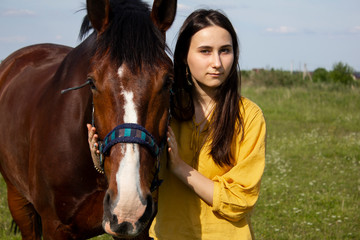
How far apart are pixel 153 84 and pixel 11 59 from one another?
293 cm

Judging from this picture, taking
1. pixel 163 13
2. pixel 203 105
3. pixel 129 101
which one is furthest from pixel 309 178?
pixel 129 101

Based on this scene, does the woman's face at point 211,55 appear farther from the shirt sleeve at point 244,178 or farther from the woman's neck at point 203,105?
the shirt sleeve at point 244,178

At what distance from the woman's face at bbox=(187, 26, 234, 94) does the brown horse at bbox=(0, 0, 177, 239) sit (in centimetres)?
21

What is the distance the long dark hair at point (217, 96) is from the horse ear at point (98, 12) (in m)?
0.48

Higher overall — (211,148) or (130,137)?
(130,137)

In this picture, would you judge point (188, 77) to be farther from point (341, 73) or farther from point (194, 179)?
point (341, 73)

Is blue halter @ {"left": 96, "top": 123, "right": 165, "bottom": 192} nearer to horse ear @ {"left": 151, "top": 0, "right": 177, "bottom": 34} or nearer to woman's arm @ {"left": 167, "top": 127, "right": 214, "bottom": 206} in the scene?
woman's arm @ {"left": 167, "top": 127, "right": 214, "bottom": 206}

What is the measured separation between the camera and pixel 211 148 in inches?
85.9

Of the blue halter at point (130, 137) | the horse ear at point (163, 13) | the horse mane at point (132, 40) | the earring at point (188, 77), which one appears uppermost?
the horse ear at point (163, 13)

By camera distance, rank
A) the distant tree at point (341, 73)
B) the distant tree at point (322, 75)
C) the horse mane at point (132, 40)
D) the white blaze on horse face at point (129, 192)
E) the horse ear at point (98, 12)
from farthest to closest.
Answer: the distant tree at point (322, 75) < the distant tree at point (341, 73) < the horse ear at point (98, 12) < the horse mane at point (132, 40) < the white blaze on horse face at point (129, 192)

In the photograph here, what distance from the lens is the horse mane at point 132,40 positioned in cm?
187

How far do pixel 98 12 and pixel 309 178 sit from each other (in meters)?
4.73

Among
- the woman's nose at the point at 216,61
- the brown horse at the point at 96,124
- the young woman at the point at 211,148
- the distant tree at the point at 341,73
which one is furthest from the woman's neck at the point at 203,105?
the distant tree at the point at 341,73

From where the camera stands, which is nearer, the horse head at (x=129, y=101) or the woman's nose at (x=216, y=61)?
the horse head at (x=129, y=101)
